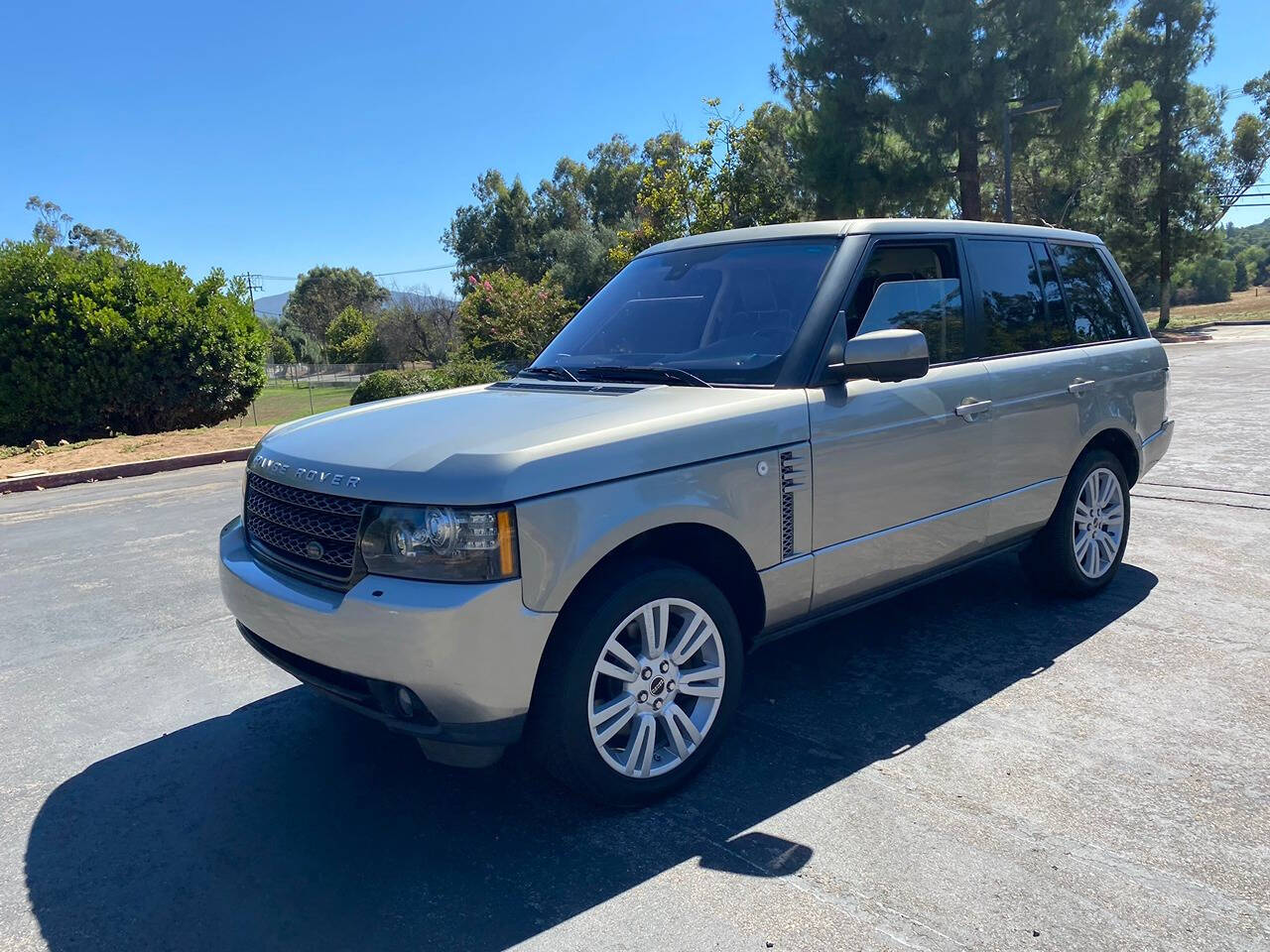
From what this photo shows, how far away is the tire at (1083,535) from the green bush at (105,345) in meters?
16.5

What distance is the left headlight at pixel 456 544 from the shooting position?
2699 mm

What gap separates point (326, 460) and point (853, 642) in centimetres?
279

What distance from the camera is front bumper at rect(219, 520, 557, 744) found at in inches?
105

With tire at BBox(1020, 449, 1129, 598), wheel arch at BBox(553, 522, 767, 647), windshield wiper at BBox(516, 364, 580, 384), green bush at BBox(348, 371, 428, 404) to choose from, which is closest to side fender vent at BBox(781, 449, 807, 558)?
wheel arch at BBox(553, 522, 767, 647)

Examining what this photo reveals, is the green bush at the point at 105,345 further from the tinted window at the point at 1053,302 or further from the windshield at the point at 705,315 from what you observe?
the tinted window at the point at 1053,302

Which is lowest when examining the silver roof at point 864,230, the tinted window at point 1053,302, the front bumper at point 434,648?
the front bumper at point 434,648

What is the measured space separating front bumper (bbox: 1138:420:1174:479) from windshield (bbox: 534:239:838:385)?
2.77 metres

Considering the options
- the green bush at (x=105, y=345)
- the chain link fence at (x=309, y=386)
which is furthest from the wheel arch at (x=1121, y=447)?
the chain link fence at (x=309, y=386)

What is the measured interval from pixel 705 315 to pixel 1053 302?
2065mm

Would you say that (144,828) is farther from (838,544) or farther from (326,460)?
(838,544)

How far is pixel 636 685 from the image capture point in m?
3.07

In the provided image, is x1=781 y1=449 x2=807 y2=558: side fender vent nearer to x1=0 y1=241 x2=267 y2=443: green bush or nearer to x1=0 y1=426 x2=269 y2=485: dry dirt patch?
x1=0 y1=426 x2=269 y2=485: dry dirt patch

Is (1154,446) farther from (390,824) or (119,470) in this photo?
(119,470)

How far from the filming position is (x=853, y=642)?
465 cm
